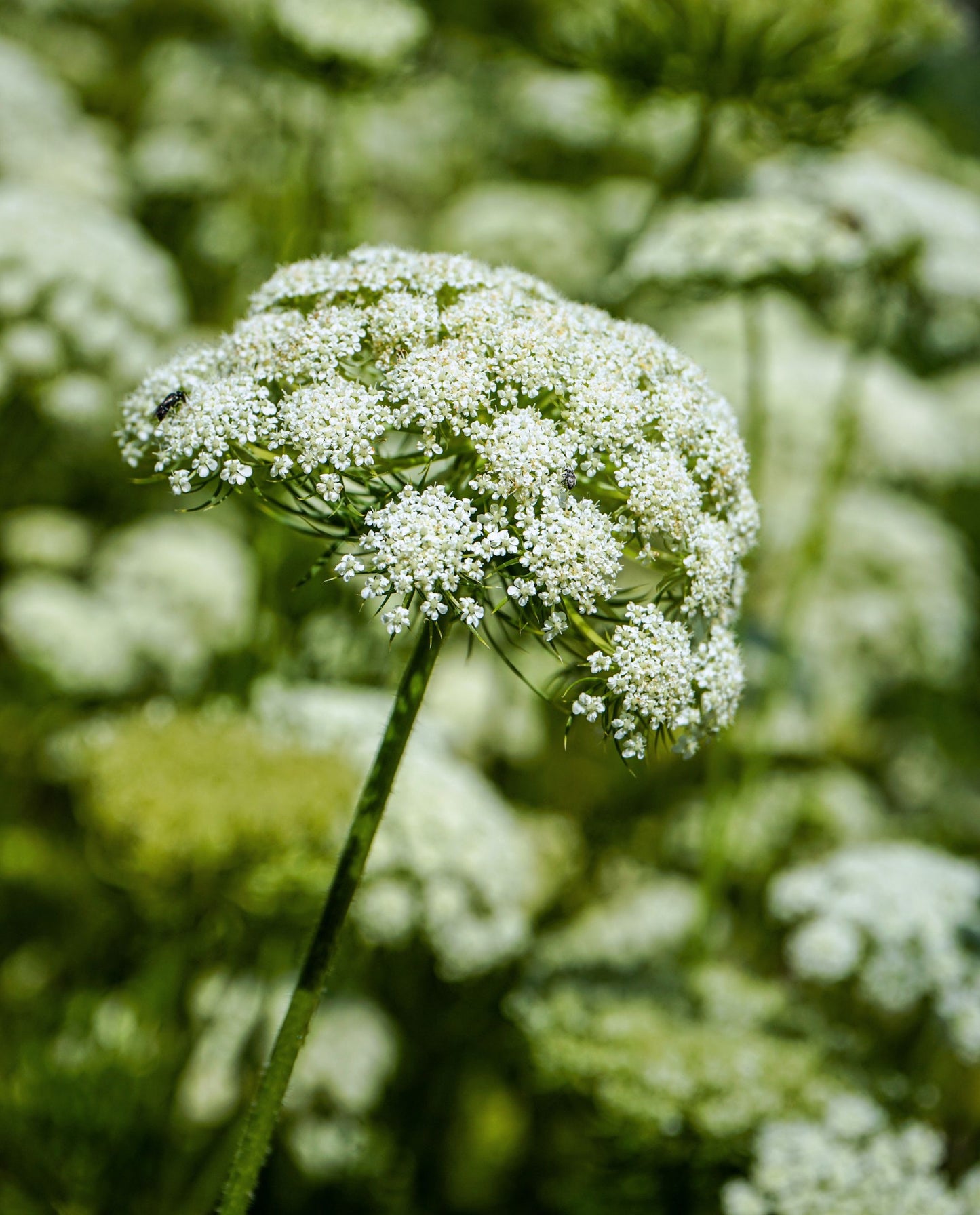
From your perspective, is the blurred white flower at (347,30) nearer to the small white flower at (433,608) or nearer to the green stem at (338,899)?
the green stem at (338,899)

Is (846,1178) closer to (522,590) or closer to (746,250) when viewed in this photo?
(522,590)

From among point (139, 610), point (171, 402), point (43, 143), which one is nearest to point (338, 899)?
point (171, 402)

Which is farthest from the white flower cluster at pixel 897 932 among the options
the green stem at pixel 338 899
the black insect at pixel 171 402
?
the black insect at pixel 171 402

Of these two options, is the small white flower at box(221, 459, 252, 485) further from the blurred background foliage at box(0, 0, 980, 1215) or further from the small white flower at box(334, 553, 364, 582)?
the blurred background foliage at box(0, 0, 980, 1215)

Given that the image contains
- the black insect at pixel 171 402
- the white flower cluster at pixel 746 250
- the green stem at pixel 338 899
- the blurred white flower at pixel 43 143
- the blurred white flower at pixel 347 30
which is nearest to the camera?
the green stem at pixel 338 899

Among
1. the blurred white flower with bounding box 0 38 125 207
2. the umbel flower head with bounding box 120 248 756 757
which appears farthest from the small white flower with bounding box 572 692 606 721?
the blurred white flower with bounding box 0 38 125 207

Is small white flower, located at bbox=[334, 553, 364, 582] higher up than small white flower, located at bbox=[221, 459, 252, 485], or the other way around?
small white flower, located at bbox=[221, 459, 252, 485]

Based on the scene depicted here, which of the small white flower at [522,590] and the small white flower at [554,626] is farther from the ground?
the small white flower at [522,590]

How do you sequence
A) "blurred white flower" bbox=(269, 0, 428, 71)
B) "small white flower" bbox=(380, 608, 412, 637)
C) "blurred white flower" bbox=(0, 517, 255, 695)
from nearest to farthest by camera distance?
"small white flower" bbox=(380, 608, 412, 637) → "blurred white flower" bbox=(269, 0, 428, 71) → "blurred white flower" bbox=(0, 517, 255, 695)
